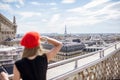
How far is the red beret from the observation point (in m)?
2.38

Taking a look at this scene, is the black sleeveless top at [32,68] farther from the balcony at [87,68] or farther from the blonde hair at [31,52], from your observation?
the balcony at [87,68]

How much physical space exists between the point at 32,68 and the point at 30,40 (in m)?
0.34

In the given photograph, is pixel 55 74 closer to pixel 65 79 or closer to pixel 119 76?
pixel 65 79

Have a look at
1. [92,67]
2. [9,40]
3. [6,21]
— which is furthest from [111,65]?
[9,40]

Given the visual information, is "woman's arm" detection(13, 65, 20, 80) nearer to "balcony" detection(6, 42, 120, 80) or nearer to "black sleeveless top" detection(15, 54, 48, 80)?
"black sleeveless top" detection(15, 54, 48, 80)

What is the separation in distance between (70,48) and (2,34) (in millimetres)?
27200

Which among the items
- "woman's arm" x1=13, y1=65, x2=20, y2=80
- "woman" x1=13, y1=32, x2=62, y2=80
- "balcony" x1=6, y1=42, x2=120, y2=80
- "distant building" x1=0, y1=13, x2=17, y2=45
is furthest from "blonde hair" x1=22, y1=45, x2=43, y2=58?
"distant building" x1=0, y1=13, x2=17, y2=45

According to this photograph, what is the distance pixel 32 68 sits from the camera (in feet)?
7.85

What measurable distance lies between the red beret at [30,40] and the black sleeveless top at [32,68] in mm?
170

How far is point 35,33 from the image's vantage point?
2463 mm

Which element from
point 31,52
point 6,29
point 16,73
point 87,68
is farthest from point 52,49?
point 6,29

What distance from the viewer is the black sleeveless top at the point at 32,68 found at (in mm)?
2336

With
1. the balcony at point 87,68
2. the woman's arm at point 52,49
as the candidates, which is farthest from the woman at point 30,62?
the balcony at point 87,68

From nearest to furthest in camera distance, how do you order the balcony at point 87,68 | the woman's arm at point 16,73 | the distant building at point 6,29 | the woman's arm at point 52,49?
the woman's arm at point 16,73
the woman's arm at point 52,49
the balcony at point 87,68
the distant building at point 6,29
